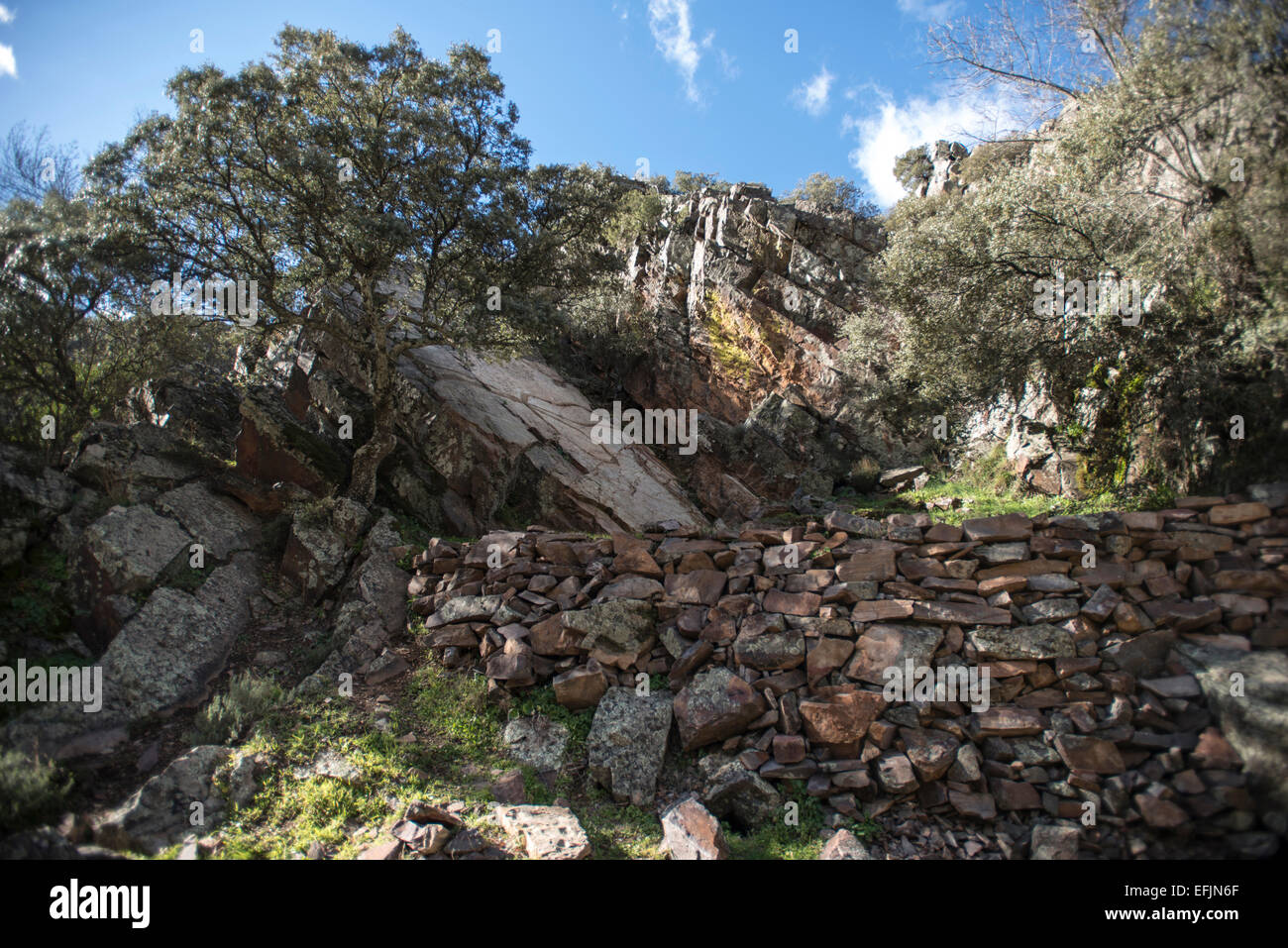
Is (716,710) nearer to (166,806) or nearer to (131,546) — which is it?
(166,806)

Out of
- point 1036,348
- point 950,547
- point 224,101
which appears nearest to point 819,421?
point 1036,348

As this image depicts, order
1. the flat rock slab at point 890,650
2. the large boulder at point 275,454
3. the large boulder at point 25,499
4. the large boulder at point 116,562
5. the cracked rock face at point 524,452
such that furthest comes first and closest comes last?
the cracked rock face at point 524,452 → the large boulder at point 275,454 → the large boulder at point 25,499 → the large boulder at point 116,562 → the flat rock slab at point 890,650

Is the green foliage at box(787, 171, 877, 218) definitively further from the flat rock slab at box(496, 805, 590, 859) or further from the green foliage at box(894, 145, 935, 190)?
the flat rock slab at box(496, 805, 590, 859)

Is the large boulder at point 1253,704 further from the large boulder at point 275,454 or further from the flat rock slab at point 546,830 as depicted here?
the large boulder at point 275,454

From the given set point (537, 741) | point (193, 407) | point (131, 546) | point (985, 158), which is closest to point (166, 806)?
point (537, 741)

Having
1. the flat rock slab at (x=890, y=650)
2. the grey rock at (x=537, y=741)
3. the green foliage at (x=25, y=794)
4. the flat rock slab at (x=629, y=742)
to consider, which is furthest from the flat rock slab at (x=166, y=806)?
the flat rock slab at (x=890, y=650)

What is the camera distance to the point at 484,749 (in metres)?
7.66

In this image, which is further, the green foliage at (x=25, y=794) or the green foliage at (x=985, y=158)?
the green foliage at (x=985, y=158)

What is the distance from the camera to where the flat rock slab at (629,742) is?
6988 mm

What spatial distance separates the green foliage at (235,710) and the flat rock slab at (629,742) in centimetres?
401

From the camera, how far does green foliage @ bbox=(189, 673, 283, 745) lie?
739cm

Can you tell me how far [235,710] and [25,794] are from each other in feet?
6.66

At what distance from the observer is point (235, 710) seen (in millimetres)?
7609

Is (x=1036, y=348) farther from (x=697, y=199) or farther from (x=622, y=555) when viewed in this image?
(x=697, y=199)
